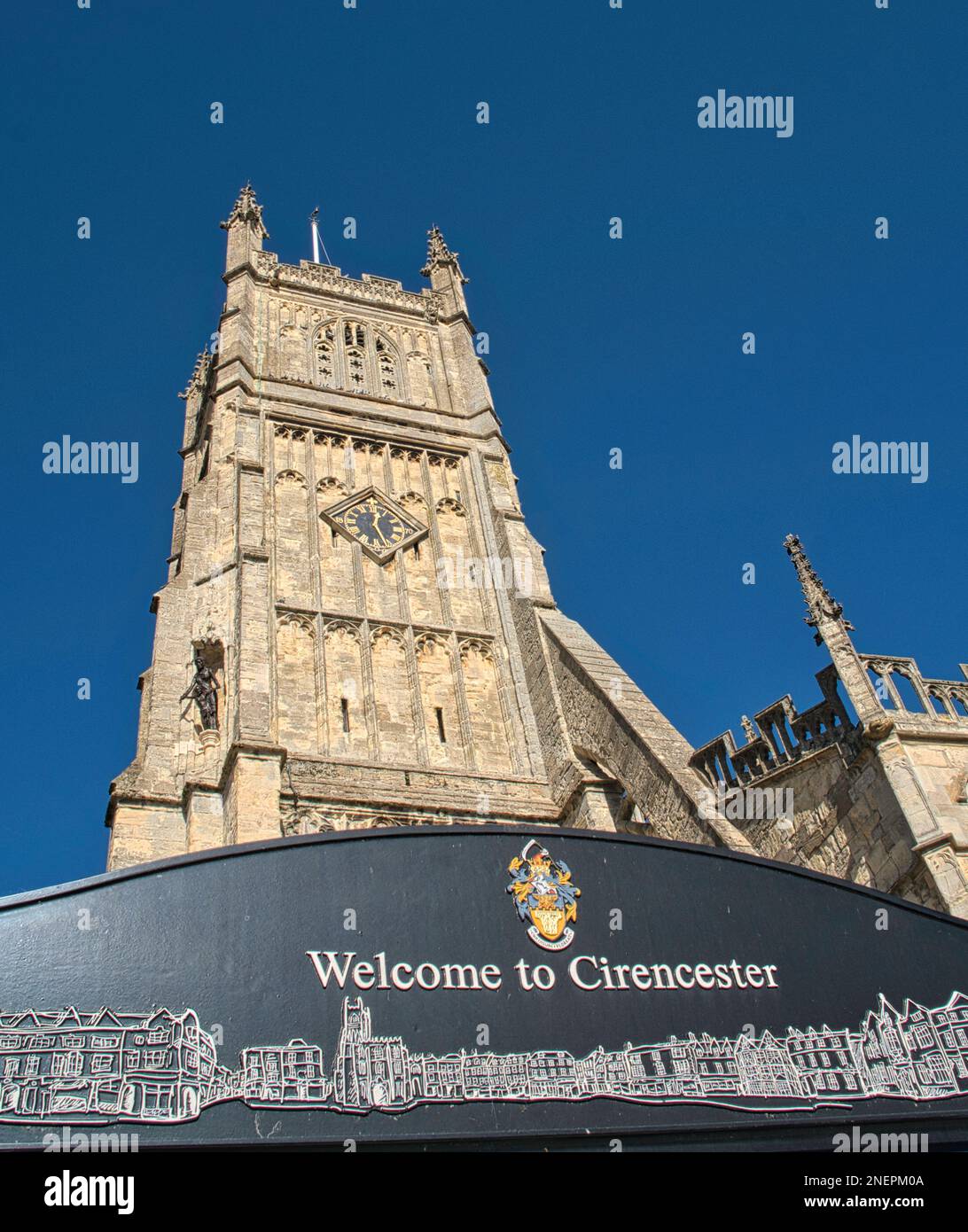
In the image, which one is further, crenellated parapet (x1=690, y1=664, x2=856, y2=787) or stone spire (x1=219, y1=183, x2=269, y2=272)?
stone spire (x1=219, y1=183, x2=269, y2=272)

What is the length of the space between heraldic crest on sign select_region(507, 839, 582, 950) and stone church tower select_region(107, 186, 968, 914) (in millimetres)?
5405

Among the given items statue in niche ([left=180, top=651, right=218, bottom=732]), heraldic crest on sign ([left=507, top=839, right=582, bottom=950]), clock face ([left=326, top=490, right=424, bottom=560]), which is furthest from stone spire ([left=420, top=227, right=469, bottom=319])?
heraldic crest on sign ([left=507, top=839, right=582, bottom=950])

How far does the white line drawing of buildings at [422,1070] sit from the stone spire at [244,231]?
Result: 2555 centimetres

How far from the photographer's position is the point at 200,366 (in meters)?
32.7

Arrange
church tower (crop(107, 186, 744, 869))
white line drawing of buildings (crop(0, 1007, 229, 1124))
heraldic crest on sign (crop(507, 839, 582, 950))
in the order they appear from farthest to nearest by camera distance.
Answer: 1. church tower (crop(107, 186, 744, 869))
2. heraldic crest on sign (crop(507, 839, 582, 950))
3. white line drawing of buildings (crop(0, 1007, 229, 1124))

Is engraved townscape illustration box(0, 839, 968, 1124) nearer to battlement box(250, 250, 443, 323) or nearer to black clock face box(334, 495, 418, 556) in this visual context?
black clock face box(334, 495, 418, 556)

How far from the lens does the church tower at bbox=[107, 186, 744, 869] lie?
16703mm

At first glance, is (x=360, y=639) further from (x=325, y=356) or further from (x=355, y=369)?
(x=325, y=356)

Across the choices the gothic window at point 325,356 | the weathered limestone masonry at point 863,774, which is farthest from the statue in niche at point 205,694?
the gothic window at point 325,356

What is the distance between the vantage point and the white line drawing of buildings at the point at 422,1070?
661cm

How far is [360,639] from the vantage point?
20.4 meters

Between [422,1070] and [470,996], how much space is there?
0.70 m
